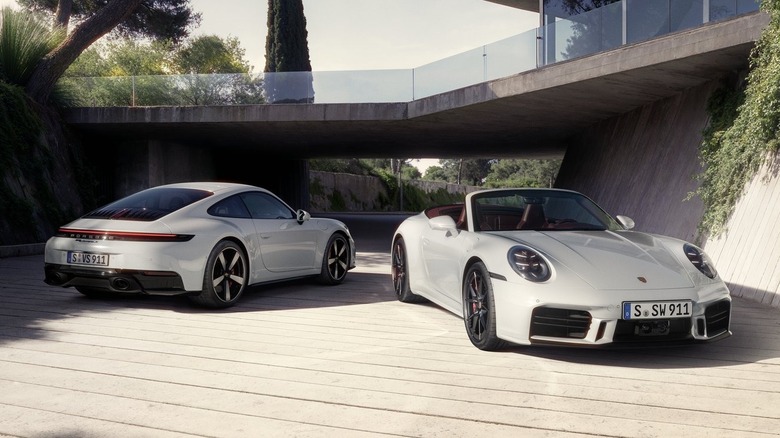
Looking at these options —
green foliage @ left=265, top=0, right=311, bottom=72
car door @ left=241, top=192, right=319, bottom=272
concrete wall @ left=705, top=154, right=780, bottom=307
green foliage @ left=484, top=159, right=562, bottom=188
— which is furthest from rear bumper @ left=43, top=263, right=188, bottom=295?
green foliage @ left=484, top=159, right=562, bottom=188

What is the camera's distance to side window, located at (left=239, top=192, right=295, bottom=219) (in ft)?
26.7

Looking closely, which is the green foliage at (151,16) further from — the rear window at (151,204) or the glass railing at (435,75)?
the rear window at (151,204)

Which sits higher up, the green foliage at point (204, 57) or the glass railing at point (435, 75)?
the green foliage at point (204, 57)

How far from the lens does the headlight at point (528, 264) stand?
5.02 meters

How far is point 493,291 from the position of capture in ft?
17.1

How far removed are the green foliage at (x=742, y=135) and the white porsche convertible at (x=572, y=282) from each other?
3704 mm

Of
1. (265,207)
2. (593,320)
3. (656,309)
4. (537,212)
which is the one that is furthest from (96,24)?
(656,309)

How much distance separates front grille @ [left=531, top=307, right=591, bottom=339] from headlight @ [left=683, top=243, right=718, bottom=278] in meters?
1.21

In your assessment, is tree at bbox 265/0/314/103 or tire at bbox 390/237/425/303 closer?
tire at bbox 390/237/425/303

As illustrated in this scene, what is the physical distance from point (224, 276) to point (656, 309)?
14.2ft

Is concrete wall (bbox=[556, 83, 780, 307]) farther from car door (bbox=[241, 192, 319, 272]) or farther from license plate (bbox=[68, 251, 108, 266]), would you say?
license plate (bbox=[68, 251, 108, 266])

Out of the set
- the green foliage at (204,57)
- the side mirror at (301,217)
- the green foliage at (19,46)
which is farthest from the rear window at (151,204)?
the green foliage at (204,57)

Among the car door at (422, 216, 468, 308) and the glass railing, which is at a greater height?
the glass railing

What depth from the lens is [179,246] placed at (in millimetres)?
6855
